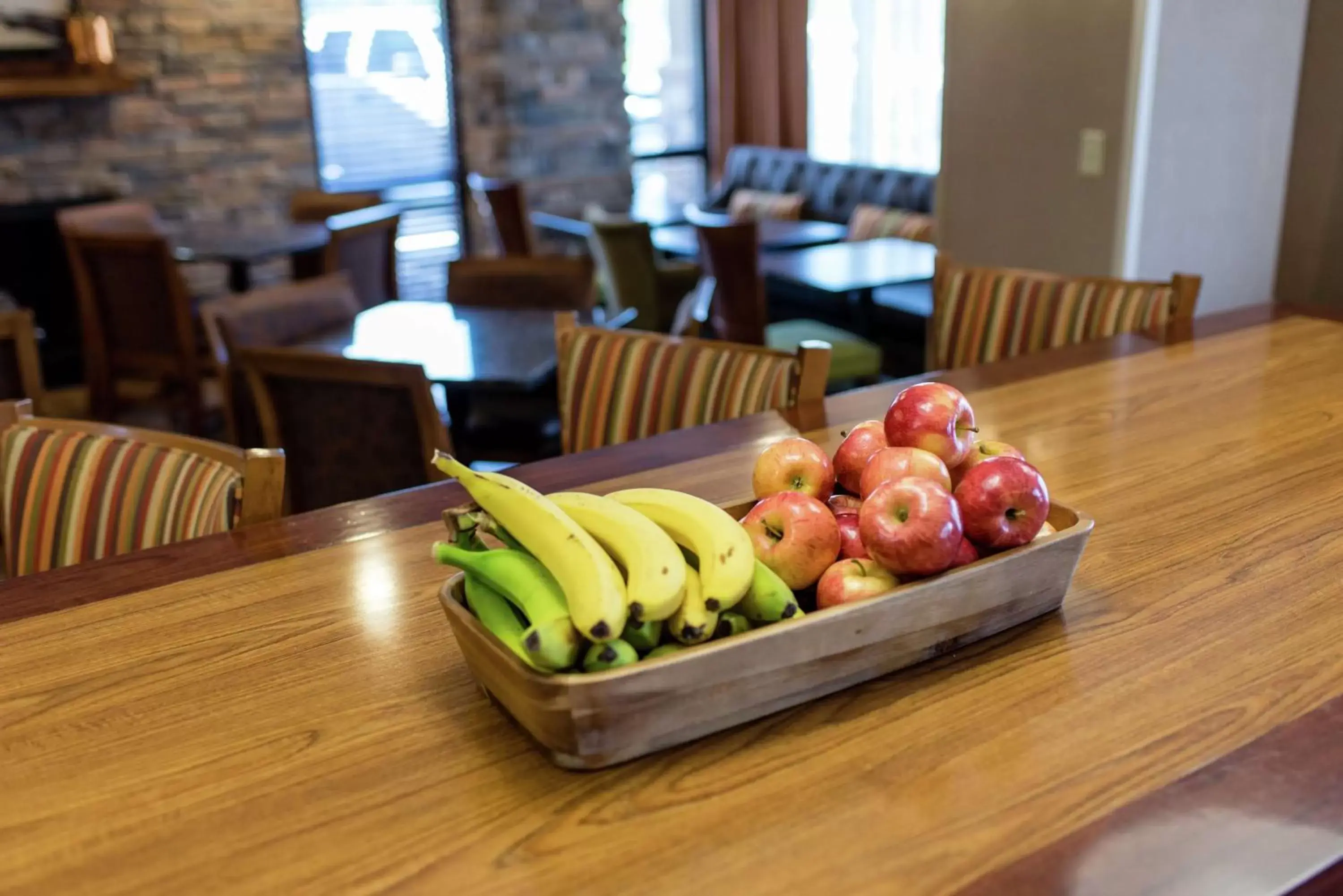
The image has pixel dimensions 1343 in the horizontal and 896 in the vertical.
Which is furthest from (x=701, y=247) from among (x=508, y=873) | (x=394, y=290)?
(x=508, y=873)

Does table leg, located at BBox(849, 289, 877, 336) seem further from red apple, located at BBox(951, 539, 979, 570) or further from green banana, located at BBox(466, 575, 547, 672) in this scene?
green banana, located at BBox(466, 575, 547, 672)

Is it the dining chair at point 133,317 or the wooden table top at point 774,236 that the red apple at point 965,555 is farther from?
the wooden table top at point 774,236

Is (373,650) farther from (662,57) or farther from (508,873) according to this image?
(662,57)

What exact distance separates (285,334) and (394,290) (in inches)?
68.3

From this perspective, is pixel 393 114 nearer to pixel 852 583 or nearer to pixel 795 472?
pixel 795 472

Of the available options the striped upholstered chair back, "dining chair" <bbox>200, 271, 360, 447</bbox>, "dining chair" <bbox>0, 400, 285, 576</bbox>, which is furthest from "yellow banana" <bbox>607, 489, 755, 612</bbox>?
"dining chair" <bbox>200, 271, 360, 447</bbox>

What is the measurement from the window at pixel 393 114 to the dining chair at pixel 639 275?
1.82m

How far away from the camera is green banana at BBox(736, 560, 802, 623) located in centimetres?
88

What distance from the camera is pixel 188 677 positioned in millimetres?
996

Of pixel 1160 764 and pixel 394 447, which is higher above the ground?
pixel 1160 764

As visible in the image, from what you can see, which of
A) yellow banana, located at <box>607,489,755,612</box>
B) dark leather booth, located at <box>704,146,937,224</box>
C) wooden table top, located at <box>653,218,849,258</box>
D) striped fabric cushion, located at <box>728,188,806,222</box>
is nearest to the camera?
yellow banana, located at <box>607,489,755,612</box>

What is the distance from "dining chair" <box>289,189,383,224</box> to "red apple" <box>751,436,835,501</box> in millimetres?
4293

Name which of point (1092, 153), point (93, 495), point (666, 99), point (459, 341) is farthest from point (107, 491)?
point (666, 99)

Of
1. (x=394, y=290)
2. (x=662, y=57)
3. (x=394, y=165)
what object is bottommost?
(x=394, y=290)
